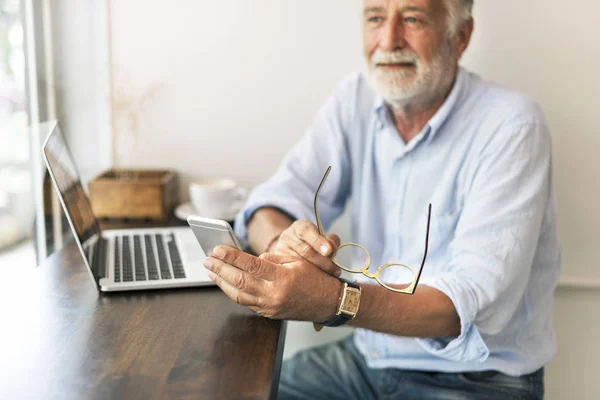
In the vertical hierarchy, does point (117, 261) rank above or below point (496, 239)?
below

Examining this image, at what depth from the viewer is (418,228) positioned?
141cm

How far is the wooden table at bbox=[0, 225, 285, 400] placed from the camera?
0.77m

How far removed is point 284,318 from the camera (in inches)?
38.4

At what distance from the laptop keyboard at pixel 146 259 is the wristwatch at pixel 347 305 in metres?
0.32

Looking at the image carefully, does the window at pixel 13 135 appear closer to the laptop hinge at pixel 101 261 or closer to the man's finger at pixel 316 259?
the laptop hinge at pixel 101 261

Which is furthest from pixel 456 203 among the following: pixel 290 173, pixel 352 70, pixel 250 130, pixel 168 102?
pixel 168 102

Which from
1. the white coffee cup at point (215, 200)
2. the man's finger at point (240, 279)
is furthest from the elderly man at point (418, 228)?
the white coffee cup at point (215, 200)

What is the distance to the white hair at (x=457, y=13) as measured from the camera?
1.34 meters

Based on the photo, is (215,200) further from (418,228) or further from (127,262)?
(418,228)

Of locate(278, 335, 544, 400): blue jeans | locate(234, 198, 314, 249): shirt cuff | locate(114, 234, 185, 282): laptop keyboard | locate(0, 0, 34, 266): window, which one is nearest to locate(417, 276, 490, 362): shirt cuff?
locate(278, 335, 544, 400): blue jeans

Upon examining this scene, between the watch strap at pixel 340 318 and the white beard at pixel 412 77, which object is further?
the white beard at pixel 412 77

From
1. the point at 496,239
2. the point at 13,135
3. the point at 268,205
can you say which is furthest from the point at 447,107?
the point at 13,135

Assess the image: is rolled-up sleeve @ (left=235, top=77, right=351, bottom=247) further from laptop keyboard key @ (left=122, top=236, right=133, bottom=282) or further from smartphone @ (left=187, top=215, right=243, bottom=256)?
smartphone @ (left=187, top=215, right=243, bottom=256)

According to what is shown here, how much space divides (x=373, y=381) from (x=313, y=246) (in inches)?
22.1
